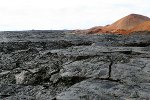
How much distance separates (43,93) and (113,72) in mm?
1006

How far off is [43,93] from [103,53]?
206cm

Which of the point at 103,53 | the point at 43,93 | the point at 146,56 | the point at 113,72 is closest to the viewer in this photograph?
the point at 43,93

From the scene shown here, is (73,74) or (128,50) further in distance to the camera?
(128,50)

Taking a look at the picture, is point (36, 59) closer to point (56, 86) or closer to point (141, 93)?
point (56, 86)

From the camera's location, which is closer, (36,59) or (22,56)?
(36,59)

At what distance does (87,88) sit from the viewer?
147 inches

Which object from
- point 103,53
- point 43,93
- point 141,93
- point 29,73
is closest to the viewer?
point 141,93

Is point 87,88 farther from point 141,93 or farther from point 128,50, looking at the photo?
Answer: point 128,50

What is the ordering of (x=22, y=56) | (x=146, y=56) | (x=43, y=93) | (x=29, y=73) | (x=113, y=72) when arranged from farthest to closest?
(x=22, y=56), (x=146, y=56), (x=29, y=73), (x=113, y=72), (x=43, y=93)

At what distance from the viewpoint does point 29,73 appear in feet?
15.7

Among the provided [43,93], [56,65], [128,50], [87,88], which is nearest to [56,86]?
[43,93]

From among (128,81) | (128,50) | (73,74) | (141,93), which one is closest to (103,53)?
(128,50)

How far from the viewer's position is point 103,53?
5.68 meters

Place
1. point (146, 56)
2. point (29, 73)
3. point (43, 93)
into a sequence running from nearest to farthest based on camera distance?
point (43, 93), point (29, 73), point (146, 56)
